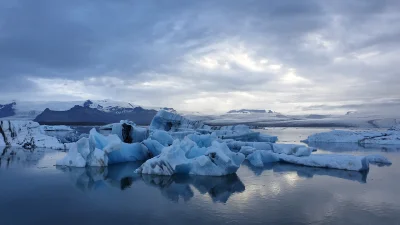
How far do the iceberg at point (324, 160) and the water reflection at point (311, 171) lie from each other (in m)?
0.22

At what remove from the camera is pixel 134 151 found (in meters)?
11.9

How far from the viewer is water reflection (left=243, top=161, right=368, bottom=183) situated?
8567mm

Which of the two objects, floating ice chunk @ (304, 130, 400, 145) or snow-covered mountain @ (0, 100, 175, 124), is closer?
floating ice chunk @ (304, 130, 400, 145)

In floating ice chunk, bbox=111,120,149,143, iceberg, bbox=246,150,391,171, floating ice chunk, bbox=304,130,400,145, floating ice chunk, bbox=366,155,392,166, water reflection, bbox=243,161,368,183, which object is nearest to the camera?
water reflection, bbox=243,161,368,183

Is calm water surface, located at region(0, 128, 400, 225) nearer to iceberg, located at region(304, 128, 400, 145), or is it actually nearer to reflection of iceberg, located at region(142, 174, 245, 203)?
reflection of iceberg, located at region(142, 174, 245, 203)

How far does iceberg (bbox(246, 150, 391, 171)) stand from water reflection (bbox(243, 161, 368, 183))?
0.22 m

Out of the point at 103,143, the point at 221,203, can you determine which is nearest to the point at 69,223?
the point at 221,203

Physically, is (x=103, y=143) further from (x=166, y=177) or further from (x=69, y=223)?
(x=69, y=223)

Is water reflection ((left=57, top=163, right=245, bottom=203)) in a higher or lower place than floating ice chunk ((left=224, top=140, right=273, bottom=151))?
lower

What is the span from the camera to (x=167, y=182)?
308 inches

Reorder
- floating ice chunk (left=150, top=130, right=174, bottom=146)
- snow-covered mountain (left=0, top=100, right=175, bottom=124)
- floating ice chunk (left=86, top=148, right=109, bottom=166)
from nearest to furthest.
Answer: floating ice chunk (left=86, top=148, right=109, bottom=166), floating ice chunk (left=150, top=130, right=174, bottom=146), snow-covered mountain (left=0, top=100, right=175, bottom=124)

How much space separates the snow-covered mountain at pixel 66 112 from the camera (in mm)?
77000


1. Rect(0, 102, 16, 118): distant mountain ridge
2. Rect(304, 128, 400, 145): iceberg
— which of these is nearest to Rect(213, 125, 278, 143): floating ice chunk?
Rect(304, 128, 400, 145): iceberg

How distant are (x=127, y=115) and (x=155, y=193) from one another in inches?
4130
